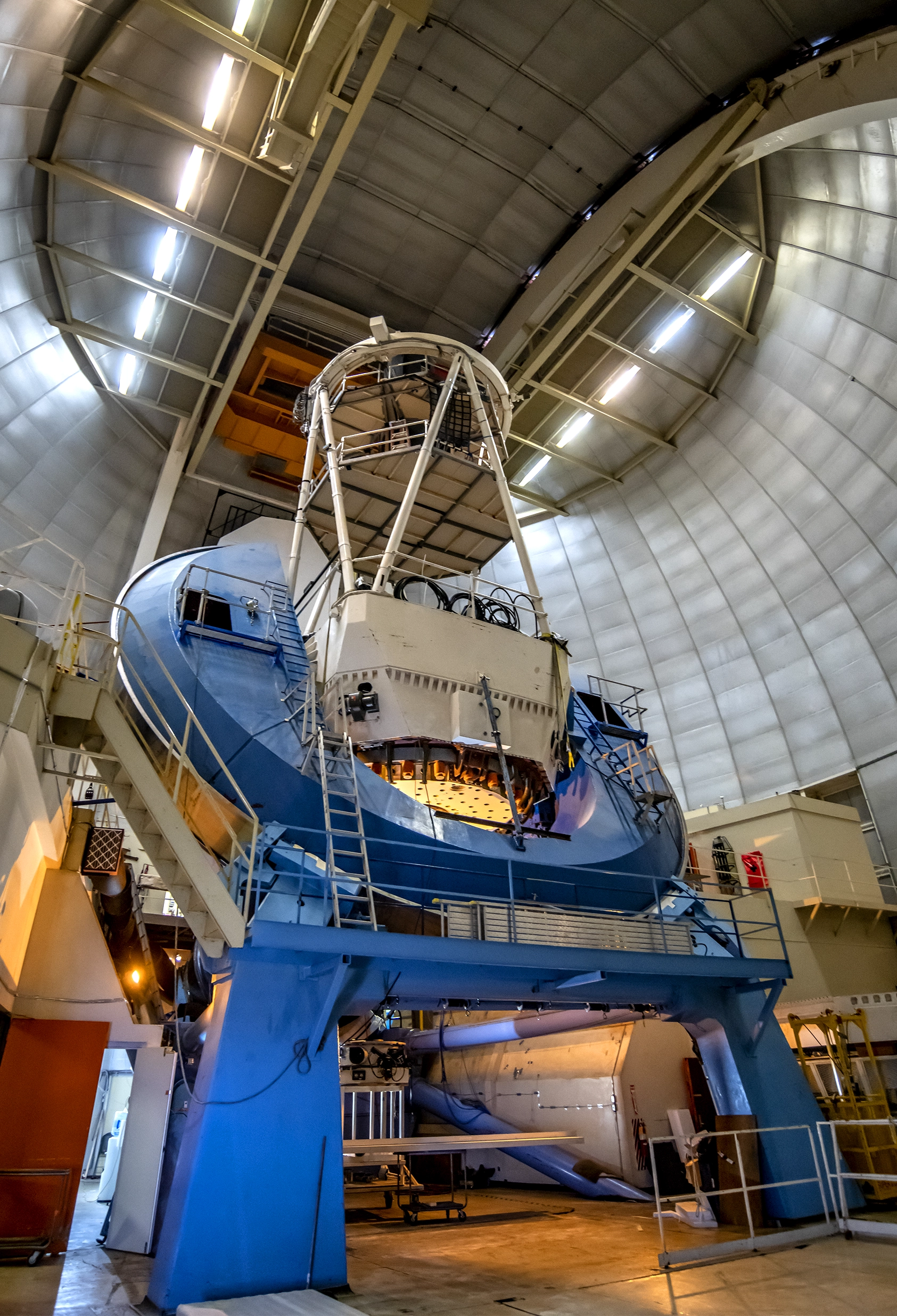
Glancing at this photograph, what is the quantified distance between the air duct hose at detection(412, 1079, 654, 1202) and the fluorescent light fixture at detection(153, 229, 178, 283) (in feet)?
65.2

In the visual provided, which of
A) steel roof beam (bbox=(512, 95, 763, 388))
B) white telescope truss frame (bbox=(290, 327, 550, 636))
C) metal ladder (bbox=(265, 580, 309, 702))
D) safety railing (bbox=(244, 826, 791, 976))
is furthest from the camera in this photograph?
steel roof beam (bbox=(512, 95, 763, 388))

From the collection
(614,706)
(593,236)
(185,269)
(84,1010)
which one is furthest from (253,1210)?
(593,236)

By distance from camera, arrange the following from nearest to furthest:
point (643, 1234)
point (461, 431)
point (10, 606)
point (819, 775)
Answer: point (10, 606)
point (643, 1234)
point (461, 431)
point (819, 775)

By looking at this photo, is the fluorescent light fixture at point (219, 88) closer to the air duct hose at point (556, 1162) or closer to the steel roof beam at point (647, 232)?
the steel roof beam at point (647, 232)

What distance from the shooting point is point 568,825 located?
13055 millimetres

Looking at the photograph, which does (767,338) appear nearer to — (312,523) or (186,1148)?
(312,523)

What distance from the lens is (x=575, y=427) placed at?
992 inches

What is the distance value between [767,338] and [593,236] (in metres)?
6.71

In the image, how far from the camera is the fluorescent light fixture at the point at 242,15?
14734 mm

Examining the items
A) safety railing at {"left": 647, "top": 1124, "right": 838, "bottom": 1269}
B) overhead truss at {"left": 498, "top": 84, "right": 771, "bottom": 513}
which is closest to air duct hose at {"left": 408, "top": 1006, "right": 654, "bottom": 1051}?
safety railing at {"left": 647, "top": 1124, "right": 838, "bottom": 1269}

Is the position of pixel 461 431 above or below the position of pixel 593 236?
below

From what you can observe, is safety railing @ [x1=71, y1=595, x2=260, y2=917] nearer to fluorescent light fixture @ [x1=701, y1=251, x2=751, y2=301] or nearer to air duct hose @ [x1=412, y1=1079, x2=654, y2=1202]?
air duct hose @ [x1=412, y1=1079, x2=654, y2=1202]

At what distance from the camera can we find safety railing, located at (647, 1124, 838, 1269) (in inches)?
355

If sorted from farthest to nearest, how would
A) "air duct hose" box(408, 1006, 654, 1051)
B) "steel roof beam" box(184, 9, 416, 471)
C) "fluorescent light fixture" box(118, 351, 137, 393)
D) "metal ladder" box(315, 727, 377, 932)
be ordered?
"fluorescent light fixture" box(118, 351, 137, 393) → "steel roof beam" box(184, 9, 416, 471) → "air duct hose" box(408, 1006, 654, 1051) → "metal ladder" box(315, 727, 377, 932)
